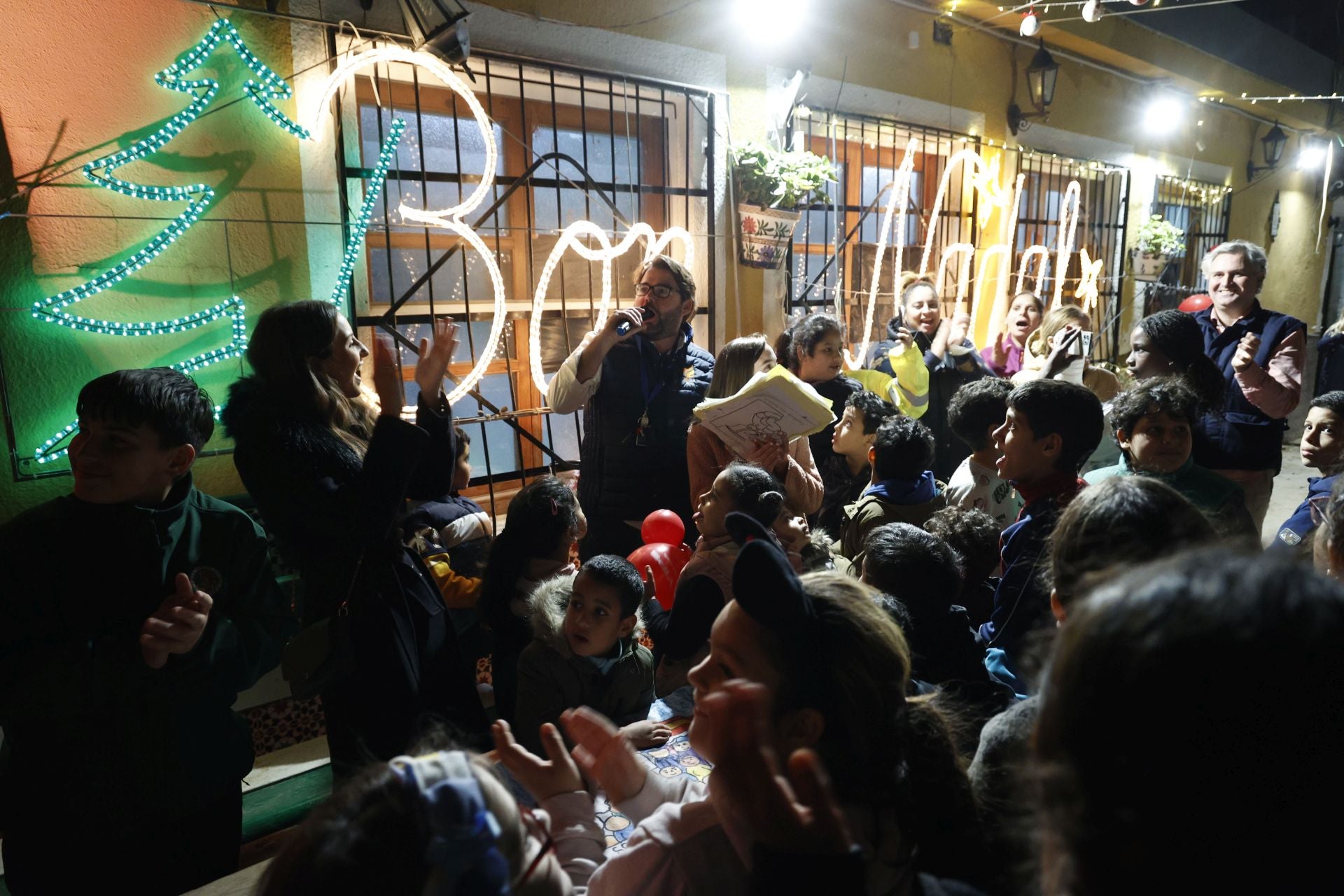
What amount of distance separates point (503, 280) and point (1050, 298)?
20.0ft

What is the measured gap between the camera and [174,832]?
5.59 ft

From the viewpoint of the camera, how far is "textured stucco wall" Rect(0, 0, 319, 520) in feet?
9.16

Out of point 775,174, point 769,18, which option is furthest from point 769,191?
point 769,18

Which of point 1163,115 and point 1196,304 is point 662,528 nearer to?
point 1196,304

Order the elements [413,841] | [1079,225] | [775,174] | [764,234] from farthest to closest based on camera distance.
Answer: [1079,225]
[764,234]
[775,174]
[413,841]

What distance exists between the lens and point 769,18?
17.2ft

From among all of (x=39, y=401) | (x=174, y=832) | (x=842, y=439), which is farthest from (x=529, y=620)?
(x=39, y=401)

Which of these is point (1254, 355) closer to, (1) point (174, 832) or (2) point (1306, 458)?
(2) point (1306, 458)

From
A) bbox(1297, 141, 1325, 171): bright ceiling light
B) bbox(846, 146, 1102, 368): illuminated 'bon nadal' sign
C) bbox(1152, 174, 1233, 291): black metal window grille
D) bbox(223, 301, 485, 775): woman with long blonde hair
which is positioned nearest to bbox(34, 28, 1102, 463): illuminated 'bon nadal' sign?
bbox(846, 146, 1102, 368): illuminated 'bon nadal' sign

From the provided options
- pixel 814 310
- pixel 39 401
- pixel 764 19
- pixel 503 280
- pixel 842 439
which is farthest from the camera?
pixel 814 310

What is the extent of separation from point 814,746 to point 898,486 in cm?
192

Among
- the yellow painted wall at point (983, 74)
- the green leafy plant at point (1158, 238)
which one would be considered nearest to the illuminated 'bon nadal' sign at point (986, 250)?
the yellow painted wall at point (983, 74)

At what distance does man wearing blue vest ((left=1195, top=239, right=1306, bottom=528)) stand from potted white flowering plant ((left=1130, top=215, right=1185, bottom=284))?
5.86 meters

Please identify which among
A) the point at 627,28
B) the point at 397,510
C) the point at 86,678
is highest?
the point at 627,28
